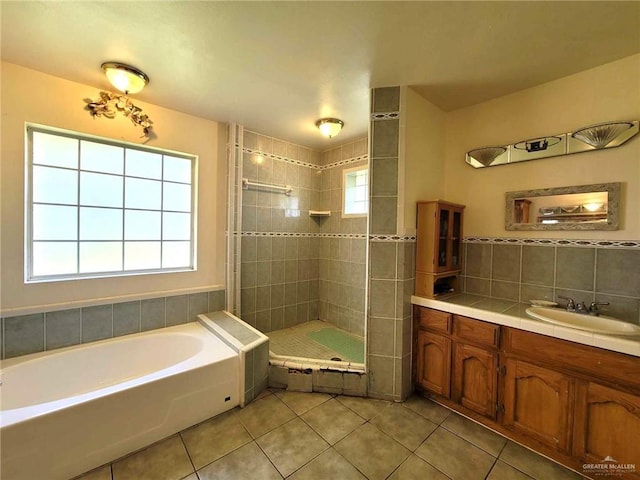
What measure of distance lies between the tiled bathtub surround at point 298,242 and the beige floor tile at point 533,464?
168 centimetres

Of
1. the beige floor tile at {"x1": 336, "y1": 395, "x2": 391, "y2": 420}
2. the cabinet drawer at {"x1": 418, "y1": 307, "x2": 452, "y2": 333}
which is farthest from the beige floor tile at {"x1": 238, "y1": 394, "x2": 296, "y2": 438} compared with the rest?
the cabinet drawer at {"x1": 418, "y1": 307, "x2": 452, "y2": 333}

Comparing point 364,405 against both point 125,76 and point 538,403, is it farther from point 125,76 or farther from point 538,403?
point 125,76

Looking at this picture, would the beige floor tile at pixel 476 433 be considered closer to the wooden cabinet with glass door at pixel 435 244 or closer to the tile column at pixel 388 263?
the tile column at pixel 388 263

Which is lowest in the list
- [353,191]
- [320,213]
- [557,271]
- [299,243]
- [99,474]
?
[99,474]

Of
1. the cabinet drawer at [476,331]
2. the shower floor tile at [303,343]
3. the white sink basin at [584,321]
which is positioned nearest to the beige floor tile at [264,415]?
the shower floor tile at [303,343]

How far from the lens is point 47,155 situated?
77.1 inches

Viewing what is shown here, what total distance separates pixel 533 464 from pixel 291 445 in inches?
55.4

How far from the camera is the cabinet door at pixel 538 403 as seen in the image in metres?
1.46

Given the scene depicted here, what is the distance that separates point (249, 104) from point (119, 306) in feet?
6.72

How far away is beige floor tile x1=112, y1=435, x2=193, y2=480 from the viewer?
4.60ft

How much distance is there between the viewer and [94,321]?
2.08m

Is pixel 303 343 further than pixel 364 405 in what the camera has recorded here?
Yes

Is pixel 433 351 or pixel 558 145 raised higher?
pixel 558 145

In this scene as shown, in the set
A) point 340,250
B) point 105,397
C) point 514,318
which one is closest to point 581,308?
point 514,318
